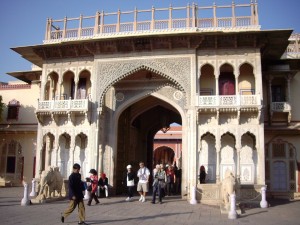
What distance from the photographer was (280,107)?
17703mm

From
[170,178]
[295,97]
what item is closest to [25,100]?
[170,178]

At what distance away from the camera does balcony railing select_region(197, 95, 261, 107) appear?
15.5 m

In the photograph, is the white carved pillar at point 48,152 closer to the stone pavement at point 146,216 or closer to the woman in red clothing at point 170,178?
the stone pavement at point 146,216

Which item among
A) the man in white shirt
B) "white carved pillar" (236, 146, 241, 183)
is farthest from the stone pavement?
"white carved pillar" (236, 146, 241, 183)

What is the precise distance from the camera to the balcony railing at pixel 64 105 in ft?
55.9

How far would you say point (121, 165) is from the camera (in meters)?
18.7

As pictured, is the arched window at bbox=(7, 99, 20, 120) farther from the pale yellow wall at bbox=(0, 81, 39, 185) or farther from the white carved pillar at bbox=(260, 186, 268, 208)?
the white carved pillar at bbox=(260, 186, 268, 208)

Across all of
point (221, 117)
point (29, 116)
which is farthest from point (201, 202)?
point (29, 116)

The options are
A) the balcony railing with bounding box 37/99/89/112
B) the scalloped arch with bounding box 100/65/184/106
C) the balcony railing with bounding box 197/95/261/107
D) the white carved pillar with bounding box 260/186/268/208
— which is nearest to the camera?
the white carved pillar with bounding box 260/186/268/208

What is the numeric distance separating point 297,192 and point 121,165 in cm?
942

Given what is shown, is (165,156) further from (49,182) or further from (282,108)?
(49,182)

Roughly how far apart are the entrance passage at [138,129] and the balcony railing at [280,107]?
547 cm

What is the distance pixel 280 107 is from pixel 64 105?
11.3 meters

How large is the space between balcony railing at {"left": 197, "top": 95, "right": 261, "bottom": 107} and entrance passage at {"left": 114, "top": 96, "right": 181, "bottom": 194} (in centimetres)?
381
